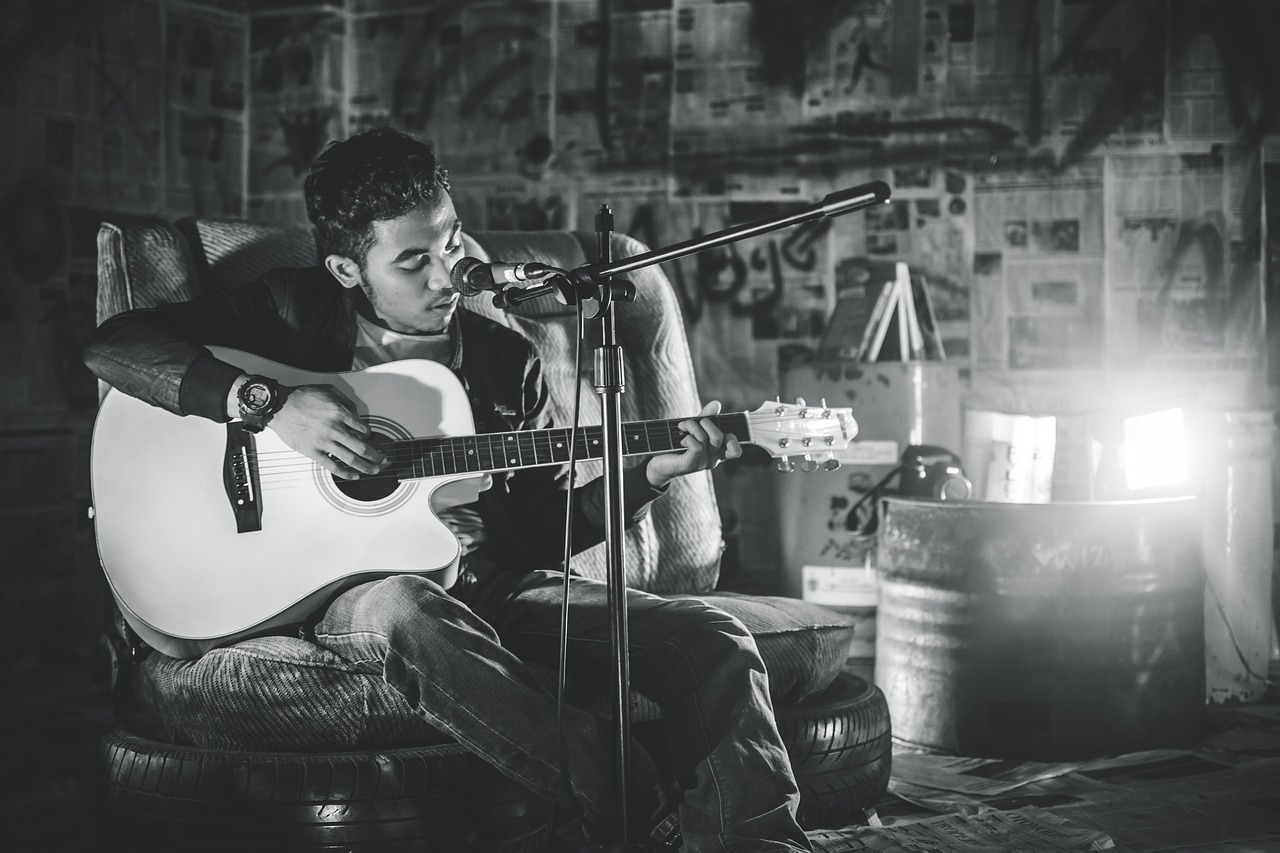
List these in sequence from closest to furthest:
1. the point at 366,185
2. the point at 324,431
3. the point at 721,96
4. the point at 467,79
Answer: the point at 324,431
the point at 366,185
the point at 721,96
the point at 467,79

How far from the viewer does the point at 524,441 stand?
72.2 inches

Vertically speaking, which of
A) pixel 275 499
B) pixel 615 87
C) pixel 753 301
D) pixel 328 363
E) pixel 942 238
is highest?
pixel 615 87

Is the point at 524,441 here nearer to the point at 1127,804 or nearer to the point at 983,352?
the point at 1127,804

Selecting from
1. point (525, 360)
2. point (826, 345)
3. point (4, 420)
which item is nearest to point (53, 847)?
point (525, 360)

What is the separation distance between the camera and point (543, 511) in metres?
2.01

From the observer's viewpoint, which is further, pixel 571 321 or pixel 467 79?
pixel 467 79

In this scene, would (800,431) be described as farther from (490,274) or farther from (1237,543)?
(1237,543)

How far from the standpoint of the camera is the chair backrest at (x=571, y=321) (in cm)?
205

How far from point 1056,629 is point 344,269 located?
1.63 metres

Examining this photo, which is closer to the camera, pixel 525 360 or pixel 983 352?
pixel 525 360

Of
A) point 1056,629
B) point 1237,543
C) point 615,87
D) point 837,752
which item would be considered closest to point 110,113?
point 615,87

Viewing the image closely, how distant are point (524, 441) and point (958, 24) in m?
2.27

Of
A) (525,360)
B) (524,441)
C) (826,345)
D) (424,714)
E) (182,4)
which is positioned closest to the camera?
(424,714)

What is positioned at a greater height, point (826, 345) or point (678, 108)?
point (678, 108)
